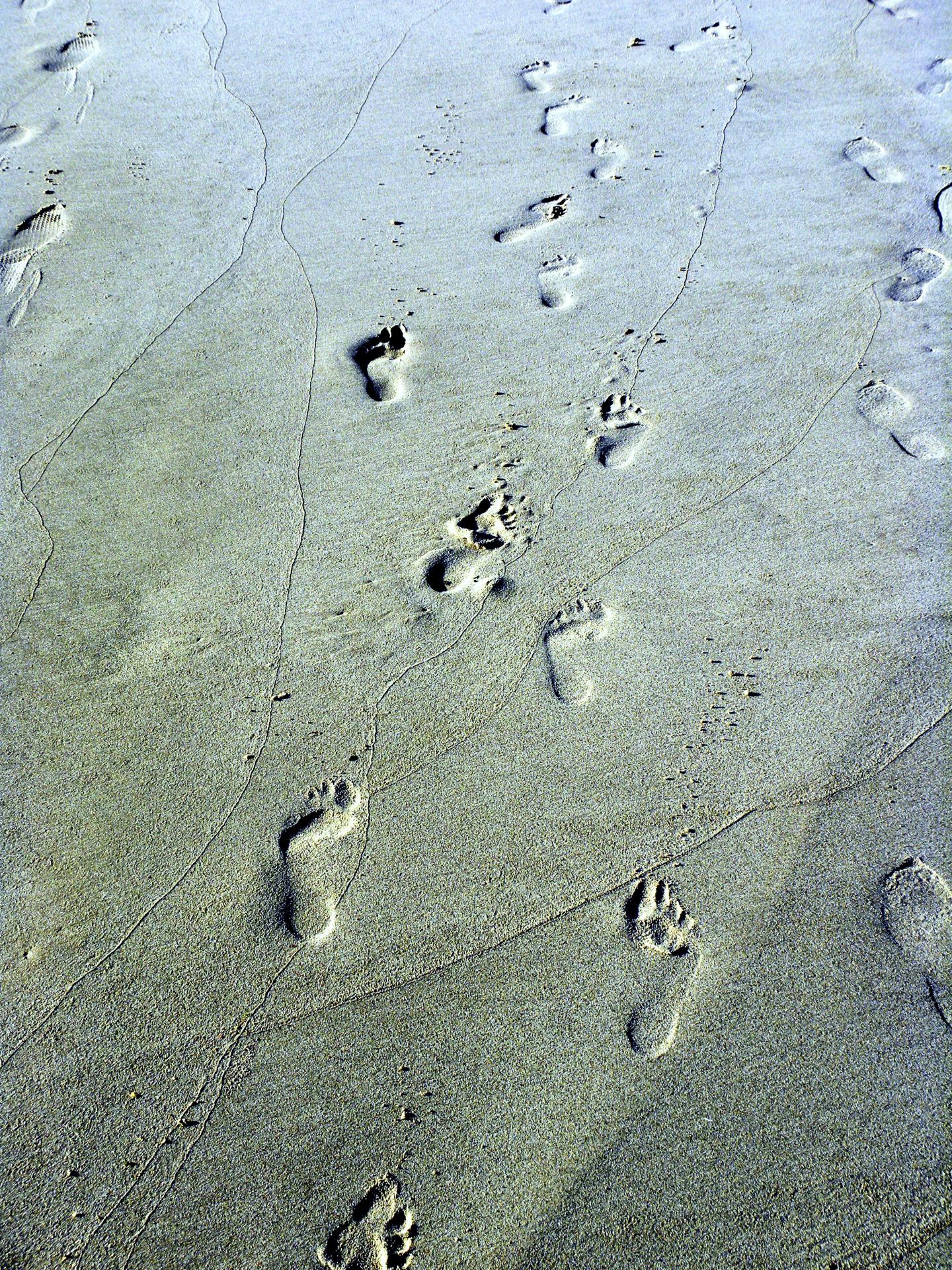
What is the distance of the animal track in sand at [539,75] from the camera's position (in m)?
3.58

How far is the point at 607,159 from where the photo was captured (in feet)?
10.6

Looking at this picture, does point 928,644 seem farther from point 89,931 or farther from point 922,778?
point 89,931

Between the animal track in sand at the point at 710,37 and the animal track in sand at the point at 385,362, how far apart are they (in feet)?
6.82

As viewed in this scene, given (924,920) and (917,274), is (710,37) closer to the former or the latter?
(917,274)

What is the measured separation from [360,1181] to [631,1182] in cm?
39

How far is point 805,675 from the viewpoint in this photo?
6.28 ft

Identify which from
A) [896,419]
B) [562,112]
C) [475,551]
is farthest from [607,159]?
[475,551]

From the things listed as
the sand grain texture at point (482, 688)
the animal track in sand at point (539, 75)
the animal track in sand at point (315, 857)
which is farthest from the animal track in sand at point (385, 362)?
the animal track in sand at point (539, 75)

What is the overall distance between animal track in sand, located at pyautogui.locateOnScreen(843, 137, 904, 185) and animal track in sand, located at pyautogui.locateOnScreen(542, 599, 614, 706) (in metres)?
2.05

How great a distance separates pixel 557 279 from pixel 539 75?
1389mm

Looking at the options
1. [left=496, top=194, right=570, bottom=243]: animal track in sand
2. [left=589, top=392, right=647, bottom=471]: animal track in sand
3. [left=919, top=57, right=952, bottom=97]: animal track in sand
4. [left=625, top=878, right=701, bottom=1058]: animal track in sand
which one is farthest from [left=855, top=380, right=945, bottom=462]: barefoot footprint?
[left=919, top=57, right=952, bottom=97]: animal track in sand

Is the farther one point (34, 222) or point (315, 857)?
point (34, 222)

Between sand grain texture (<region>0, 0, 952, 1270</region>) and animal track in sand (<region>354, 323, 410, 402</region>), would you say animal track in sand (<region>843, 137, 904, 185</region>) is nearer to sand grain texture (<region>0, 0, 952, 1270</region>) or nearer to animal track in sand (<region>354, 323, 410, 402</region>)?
sand grain texture (<region>0, 0, 952, 1270</region>)

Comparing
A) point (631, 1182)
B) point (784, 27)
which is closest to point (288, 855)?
point (631, 1182)
